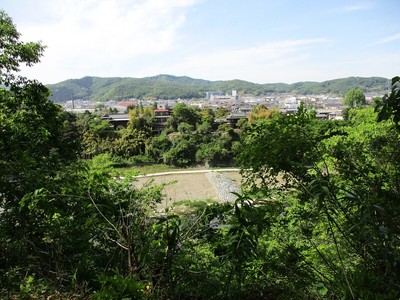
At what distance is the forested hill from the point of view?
108188 mm

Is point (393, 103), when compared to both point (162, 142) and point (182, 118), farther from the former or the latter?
point (182, 118)

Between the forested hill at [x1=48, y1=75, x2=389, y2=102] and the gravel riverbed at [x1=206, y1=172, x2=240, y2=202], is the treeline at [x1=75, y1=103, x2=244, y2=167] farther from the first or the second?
the forested hill at [x1=48, y1=75, x2=389, y2=102]

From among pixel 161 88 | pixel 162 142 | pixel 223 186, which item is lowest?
pixel 223 186

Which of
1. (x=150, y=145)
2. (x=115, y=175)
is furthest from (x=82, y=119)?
(x=115, y=175)

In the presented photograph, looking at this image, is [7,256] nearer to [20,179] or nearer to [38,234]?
[38,234]

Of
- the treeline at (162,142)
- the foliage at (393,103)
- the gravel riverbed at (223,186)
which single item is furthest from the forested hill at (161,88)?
the foliage at (393,103)

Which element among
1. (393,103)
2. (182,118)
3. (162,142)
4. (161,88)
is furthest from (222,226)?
(161,88)

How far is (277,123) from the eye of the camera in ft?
9.32

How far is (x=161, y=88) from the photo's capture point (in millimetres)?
112188

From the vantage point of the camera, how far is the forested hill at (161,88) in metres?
108

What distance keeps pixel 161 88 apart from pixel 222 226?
11393cm

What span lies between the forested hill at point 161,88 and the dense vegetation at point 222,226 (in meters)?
102

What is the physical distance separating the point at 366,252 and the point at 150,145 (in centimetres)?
2491

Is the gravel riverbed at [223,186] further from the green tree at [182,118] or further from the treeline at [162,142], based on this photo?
the green tree at [182,118]
